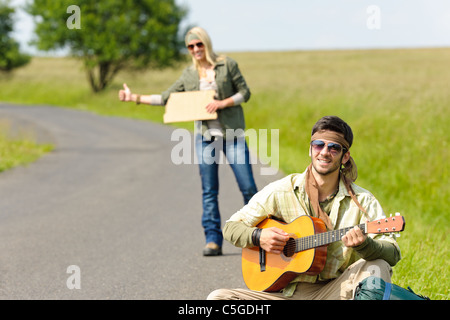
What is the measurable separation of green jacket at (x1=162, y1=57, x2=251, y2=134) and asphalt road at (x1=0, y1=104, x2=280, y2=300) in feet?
4.08

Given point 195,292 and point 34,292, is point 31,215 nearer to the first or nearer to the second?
point 34,292

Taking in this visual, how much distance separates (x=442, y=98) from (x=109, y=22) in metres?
28.4

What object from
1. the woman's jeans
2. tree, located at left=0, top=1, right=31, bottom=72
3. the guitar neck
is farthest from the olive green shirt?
tree, located at left=0, top=1, right=31, bottom=72

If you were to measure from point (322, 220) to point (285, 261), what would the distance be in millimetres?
337

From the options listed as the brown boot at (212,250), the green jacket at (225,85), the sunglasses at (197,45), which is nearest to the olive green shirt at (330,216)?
the green jacket at (225,85)

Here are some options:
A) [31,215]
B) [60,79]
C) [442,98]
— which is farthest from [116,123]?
[60,79]

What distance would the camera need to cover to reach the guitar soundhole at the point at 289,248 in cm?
344

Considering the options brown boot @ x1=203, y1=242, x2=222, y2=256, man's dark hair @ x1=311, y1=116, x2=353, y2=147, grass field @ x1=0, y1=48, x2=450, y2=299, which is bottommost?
brown boot @ x1=203, y1=242, x2=222, y2=256

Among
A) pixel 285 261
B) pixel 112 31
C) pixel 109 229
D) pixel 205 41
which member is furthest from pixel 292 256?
pixel 112 31

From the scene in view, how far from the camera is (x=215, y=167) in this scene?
5.81 meters

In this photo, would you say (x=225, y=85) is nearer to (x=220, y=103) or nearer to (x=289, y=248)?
(x=220, y=103)

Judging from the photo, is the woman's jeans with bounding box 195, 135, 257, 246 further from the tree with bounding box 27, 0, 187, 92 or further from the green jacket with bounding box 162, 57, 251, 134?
the tree with bounding box 27, 0, 187, 92

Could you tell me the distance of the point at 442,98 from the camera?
48.4 ft

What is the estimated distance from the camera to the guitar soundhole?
344 centimetres
